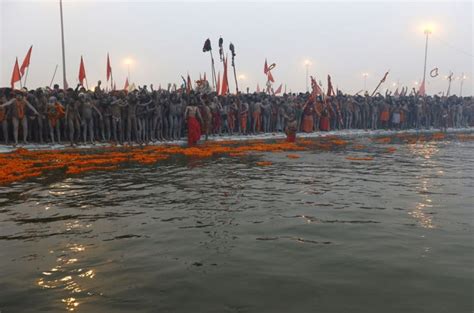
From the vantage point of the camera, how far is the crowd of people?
64.7ft

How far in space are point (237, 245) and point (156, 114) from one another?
17.7m

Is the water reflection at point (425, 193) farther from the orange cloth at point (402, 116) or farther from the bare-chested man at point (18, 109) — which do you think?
the orange cloth at point (402, 116)

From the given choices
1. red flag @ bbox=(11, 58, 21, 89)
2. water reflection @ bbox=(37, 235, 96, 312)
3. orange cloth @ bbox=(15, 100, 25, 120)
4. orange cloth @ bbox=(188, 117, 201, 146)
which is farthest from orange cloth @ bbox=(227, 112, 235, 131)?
water reflection @ bbox=(37, 235, 96, 312)

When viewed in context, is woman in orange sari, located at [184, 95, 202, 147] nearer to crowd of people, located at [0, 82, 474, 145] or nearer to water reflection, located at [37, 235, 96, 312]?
crowd of people, located at [0, 82, 474, 145]

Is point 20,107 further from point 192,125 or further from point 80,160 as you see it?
point 192,125

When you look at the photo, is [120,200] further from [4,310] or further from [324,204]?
[4,310]

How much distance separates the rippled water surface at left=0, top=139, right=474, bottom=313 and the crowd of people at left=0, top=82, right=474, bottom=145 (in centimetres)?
1051

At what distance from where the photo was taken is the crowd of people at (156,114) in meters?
19.7

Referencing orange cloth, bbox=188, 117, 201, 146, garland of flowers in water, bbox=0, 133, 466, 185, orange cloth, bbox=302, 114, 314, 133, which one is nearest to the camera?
garland of flowers in water, bbox=0, 133, 466, 185

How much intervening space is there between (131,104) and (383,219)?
657 inches

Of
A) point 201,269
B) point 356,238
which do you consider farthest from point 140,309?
point 356,238

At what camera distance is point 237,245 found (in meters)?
5.53

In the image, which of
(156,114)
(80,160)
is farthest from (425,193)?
(156,114)

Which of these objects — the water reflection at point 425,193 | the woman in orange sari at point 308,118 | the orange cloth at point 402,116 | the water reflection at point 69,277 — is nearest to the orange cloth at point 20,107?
the water reflection at point 69,277
